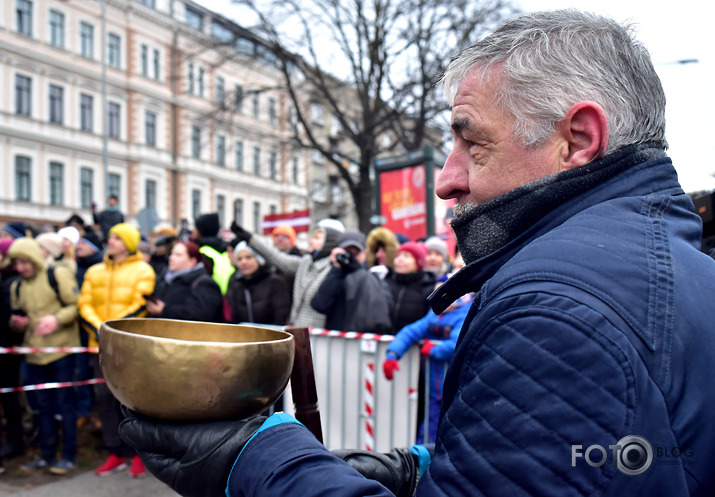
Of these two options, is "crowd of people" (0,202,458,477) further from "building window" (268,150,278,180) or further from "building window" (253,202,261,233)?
"building window" (253,202,261,233)

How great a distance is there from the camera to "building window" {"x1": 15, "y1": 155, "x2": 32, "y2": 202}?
99.6 ft

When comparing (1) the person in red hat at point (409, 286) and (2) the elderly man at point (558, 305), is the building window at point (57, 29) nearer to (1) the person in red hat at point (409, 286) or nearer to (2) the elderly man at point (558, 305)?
(1) the person in red hat at point (409, 286)

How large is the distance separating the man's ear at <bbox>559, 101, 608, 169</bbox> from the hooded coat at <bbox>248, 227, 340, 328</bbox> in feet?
13.9

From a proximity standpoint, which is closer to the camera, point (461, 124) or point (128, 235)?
point (461, 124)

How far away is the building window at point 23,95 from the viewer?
30.5m

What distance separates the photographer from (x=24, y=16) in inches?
1221

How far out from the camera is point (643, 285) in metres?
0.89

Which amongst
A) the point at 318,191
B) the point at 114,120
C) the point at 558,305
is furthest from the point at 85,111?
the point at 558,305

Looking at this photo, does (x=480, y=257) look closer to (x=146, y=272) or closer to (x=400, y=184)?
(x=146, y=272)

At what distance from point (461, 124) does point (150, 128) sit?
39.5 metres

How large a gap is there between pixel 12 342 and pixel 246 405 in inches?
217

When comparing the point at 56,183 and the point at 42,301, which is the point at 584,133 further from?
the point at 56,183

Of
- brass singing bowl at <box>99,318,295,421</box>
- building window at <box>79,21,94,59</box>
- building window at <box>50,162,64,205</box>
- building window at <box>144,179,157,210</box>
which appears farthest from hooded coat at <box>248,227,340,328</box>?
building window at <box>144,179,157,210</box>
